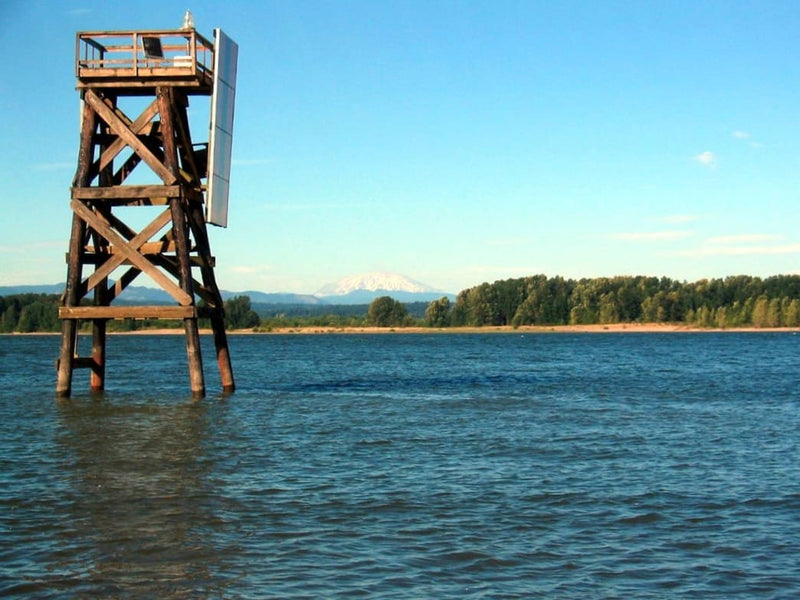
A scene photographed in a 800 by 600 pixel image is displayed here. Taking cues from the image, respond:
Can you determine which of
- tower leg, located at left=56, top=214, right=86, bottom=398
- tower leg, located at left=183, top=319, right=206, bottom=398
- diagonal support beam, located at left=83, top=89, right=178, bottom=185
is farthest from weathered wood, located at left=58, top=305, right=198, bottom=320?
diagonal support beam, located at left=83, top=89, right=178, bottom=185

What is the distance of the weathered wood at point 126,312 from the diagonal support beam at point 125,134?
3.51 metres

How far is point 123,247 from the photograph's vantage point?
27984mm

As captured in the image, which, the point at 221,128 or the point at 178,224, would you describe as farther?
the point at 221,128

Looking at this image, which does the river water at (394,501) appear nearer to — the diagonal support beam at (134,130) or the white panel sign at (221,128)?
the white panel sign at (221,128)

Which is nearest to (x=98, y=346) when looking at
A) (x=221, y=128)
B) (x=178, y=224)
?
(x=178, y=224)

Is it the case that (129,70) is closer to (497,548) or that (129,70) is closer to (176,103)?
(176,103)

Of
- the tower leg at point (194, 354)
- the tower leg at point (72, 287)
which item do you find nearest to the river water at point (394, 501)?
the tower leg at point (194, 354)

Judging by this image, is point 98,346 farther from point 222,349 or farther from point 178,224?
point 178,224

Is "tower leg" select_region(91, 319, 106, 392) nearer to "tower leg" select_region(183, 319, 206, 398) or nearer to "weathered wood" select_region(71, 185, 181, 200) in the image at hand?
"tower leg" select_region(183, 319, 206, 398)

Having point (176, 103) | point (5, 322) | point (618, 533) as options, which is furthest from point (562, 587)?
point (5, 322)

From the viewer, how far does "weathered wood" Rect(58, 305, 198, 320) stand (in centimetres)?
2728

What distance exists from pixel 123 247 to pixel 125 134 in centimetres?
327

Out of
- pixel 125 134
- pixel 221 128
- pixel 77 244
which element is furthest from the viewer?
pixel 221 128

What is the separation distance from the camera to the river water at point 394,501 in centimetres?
1074
